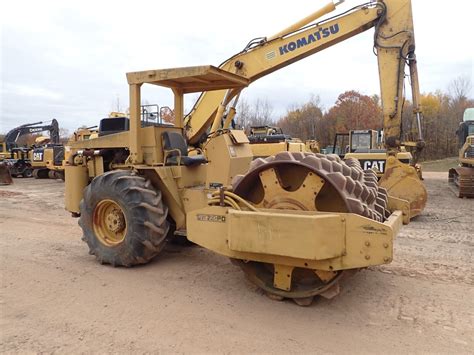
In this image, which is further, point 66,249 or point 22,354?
point 66,249

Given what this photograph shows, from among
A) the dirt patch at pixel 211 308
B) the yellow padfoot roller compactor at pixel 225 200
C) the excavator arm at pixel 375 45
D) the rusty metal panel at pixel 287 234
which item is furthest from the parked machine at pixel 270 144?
the rusty metal panel at pixel 287 234

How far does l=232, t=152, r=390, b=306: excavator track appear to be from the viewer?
3.51 metres

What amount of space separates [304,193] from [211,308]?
1.33 m

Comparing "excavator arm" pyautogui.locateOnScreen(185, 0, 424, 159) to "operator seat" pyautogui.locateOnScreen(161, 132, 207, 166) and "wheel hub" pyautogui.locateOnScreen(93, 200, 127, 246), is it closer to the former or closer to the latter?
"operator seat" pyautogui.locateOnScreen(161, 132, 207, 166)

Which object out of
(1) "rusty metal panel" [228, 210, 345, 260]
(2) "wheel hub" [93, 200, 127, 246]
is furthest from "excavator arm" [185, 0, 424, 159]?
(1) "rusty metal panel" [228, 210, 345, 260]

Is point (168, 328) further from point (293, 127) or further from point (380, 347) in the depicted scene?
point (293, 127)

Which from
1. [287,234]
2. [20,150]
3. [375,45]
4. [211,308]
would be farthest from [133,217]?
[20,150]

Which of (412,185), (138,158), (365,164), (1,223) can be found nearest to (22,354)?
(138,158)

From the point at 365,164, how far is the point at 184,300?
693cm

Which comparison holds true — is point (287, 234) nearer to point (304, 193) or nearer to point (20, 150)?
point (304, 193)

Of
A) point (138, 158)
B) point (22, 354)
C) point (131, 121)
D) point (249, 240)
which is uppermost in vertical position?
point (131, 121)

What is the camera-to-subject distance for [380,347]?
2967 millimetres

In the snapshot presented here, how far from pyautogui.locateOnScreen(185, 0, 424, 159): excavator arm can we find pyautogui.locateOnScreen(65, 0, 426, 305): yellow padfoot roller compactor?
4.22ft

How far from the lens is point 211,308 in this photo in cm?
370
